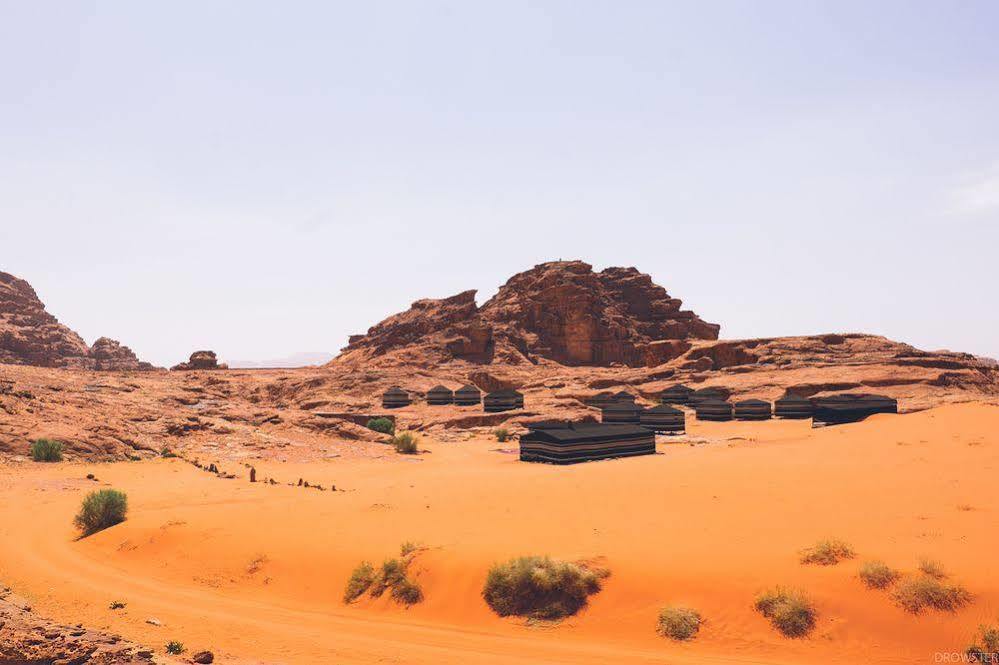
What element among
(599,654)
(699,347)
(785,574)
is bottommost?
(599,654)

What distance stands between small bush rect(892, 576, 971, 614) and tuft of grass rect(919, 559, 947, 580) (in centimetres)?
24

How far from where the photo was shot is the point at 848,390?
1630 inches

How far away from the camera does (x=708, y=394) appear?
48.2 m

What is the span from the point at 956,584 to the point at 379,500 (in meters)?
11.9

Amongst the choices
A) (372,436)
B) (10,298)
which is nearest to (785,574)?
(372,436)

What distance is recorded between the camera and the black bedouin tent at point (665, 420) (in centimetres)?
3522

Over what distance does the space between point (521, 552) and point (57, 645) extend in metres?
6.42

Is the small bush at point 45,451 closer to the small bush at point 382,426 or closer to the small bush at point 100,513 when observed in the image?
the small bush at point 100,513

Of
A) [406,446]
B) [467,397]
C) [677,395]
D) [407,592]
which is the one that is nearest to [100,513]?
[407,592]

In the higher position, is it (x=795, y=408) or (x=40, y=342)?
(x=40, y=342)

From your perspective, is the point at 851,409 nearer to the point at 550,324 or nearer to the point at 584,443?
the point at 584,443

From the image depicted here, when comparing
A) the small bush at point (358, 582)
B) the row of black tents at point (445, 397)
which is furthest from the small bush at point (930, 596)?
the row of black tents at point (445, 397)

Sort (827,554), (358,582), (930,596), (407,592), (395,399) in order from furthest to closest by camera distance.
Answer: (395,399) → (358,582) → (407,592) → (827,554) → (930,596)

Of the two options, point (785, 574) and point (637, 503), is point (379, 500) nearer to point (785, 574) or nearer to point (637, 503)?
point (637, 503)
